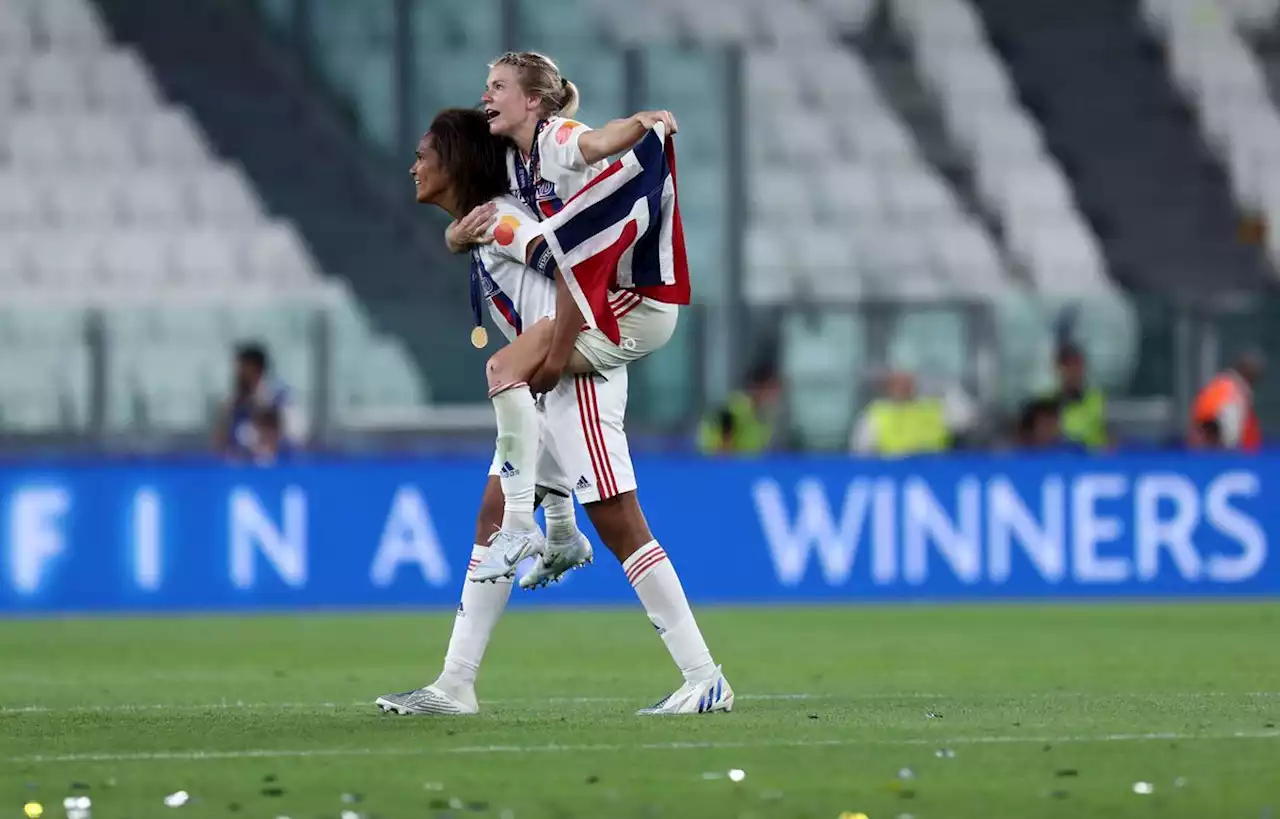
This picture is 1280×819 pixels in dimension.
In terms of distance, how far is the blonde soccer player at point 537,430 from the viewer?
22.8ft

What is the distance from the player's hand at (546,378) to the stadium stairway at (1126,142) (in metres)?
16.2

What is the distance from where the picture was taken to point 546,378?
6.92 m

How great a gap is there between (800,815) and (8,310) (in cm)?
1143

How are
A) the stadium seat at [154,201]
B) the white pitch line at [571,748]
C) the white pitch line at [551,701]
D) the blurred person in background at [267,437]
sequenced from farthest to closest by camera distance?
1. the stadium seat at [154,201]
2. the blurred person in background at [267,437]
3. the white pitch line at [551,701]
4. the white pitch line at [571,748]

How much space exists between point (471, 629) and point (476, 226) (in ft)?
3.87

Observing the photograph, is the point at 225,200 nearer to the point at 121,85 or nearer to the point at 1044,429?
the point at 121,85

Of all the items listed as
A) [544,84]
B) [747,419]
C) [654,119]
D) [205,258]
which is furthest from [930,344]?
[654,119]

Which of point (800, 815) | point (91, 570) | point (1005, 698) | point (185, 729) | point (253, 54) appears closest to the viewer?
point (800, 815)

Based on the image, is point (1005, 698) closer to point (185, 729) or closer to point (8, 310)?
point (185, 729)

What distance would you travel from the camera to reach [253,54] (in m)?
22.2

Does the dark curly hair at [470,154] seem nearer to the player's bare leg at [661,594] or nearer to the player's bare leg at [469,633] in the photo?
the player's bare leg at [469,633]

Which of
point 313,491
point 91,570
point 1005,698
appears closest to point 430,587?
point 313,491

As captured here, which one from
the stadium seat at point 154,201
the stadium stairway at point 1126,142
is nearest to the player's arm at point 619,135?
the stadium seat at point 154,201

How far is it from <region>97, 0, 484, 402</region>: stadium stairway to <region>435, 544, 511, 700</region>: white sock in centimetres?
1204
